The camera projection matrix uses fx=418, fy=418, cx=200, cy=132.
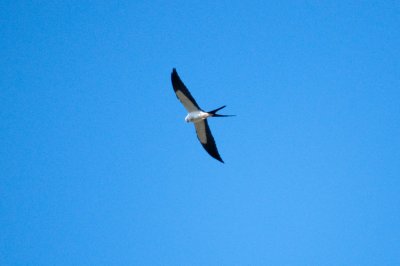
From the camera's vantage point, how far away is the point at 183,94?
1641cm

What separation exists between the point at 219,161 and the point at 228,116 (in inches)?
118

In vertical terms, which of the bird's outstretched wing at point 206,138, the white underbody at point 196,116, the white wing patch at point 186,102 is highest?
the white wing patch at point 186,102

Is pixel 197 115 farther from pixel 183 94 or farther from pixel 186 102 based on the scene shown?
pixel 183 94

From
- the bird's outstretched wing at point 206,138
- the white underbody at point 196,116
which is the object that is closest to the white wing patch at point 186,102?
the white underbody at point 196,116

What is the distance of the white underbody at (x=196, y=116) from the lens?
1642 centimetres

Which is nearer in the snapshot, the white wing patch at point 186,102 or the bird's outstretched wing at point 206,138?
the white wing patch at point 186,102

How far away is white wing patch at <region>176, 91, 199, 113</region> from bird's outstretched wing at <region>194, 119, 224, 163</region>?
65 cm

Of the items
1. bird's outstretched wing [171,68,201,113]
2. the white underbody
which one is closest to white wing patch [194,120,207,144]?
the white underbody

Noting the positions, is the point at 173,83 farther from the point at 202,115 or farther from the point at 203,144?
the point at 203,144

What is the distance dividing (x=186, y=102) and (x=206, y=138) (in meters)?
1.83

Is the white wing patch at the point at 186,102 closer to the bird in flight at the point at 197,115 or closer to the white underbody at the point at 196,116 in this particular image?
the bird in flight at the point at 197,115

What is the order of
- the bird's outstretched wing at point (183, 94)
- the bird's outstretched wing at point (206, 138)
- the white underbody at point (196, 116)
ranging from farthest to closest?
the bird's outstretched wing at point (206, 138)
the white underbody at point (196, 116)
the bird's outstretched wing at point (183, 94)

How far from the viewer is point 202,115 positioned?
53.9ft

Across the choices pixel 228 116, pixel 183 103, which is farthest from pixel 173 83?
pixel 228 116
